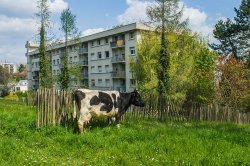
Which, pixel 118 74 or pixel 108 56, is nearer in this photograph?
pixel 118 74

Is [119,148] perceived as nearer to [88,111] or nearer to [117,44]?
[88,111]

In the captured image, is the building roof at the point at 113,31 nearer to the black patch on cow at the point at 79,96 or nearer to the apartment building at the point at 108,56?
the apartment building at the point at 108,56

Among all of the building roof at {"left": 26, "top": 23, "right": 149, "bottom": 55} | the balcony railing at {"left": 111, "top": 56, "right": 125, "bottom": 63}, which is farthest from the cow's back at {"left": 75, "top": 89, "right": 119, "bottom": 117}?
the balcony railing at {"left": 111, "top": 56, "right": 125, "bottom": 63}

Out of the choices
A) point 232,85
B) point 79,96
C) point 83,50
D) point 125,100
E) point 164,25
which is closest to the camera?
point 79,96

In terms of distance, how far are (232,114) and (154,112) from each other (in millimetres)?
7715

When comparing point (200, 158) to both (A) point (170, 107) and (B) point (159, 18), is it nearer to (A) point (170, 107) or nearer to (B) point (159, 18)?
(A) point (170, 107)

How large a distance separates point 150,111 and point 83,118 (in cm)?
836

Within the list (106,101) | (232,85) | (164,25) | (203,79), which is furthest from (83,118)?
(232,85)

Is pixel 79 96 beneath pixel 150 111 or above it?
above

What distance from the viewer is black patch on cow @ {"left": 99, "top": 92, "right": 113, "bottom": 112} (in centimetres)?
1395

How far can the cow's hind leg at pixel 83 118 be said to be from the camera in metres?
12.6

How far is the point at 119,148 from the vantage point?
9.80 metres

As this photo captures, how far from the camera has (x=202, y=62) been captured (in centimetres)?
4019

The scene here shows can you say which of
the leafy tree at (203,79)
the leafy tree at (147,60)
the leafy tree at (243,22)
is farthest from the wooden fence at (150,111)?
the leafy tree at (243,22)
